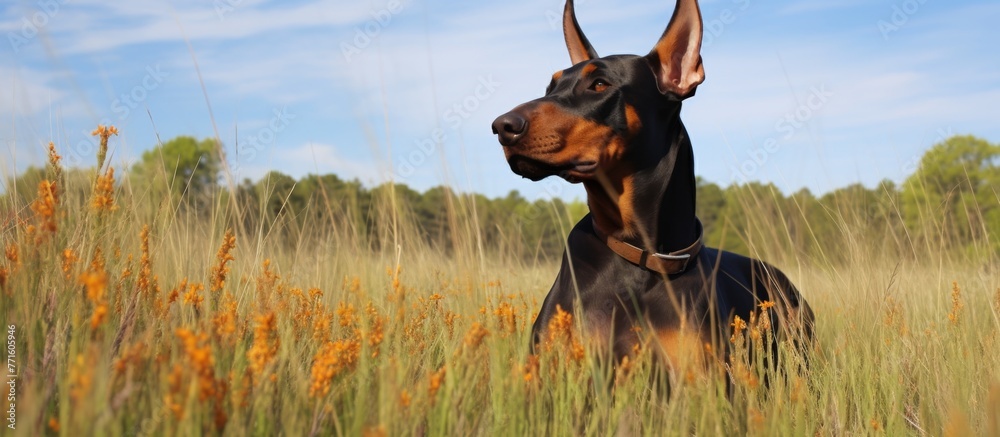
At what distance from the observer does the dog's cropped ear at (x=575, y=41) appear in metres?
4.34

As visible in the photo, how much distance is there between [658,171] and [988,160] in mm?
23204

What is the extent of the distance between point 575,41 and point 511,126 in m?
1.41

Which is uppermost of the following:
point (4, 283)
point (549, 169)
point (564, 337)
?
point (549, 169)

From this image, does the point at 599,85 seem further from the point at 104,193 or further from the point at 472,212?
the point at 472,212

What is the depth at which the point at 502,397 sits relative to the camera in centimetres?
209

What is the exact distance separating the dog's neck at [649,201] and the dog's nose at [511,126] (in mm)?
529

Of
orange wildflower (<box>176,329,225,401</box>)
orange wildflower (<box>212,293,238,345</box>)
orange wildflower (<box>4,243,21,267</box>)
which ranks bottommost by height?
orange wildflower (<box>176,329,225,401</box>)

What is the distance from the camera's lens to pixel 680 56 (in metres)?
3.94

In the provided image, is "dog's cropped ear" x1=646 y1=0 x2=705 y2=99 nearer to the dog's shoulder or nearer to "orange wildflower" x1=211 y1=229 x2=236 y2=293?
the dog's shoulder

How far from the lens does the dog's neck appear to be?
11.7 feet

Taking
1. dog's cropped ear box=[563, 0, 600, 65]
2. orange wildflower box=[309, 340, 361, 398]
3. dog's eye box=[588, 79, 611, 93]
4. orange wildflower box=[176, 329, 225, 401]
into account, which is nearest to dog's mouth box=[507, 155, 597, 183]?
dog's eye box=[588, 79, 611, 93]

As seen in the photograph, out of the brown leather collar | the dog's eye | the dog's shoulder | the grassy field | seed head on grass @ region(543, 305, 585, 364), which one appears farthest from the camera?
the dog's shoulder

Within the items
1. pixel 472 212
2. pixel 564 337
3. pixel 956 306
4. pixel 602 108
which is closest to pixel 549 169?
pixel 602 108

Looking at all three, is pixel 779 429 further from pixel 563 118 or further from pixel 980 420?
pixel 563 118
